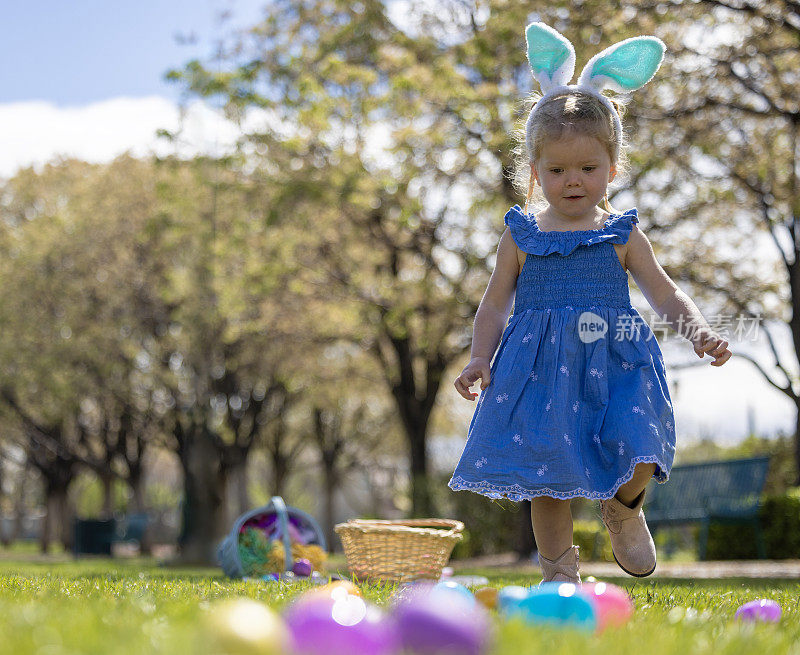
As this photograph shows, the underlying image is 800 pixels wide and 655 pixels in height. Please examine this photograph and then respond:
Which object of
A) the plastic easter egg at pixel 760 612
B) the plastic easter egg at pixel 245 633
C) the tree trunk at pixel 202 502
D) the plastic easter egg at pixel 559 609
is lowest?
A: the tree trunk at pixel 202 502

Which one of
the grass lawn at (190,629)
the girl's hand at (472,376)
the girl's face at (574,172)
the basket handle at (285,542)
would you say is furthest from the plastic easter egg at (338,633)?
the basket handle at (285,542)

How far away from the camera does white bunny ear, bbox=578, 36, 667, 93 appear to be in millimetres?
4469

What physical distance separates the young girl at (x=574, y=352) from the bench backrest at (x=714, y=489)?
27.2 feet

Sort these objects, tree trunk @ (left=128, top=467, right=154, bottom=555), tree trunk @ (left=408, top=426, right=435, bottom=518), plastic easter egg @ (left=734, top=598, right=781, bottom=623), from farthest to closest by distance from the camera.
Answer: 1. tree trunk @ (left=128, top=467, right=154, bottom=555)
2. tree trunk @ (left=408, top=426, right=435, bottom=518)
3. plastic easter egg @ (left=734, top=598, right=781, bottom=623)

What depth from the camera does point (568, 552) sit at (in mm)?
3902

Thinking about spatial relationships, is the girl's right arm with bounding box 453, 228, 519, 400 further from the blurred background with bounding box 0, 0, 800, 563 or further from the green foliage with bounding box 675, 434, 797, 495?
the green foliage with bounding box 675, 434, 797, 495

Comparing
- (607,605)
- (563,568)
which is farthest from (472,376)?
(607,605)

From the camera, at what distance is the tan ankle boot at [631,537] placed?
3.93m

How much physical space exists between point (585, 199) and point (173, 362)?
19419mm

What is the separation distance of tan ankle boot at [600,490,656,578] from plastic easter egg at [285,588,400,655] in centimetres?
222

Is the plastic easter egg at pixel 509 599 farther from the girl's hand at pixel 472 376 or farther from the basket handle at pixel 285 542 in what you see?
the basket handle at pixel 285 542

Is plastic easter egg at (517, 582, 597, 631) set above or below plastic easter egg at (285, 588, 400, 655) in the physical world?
below

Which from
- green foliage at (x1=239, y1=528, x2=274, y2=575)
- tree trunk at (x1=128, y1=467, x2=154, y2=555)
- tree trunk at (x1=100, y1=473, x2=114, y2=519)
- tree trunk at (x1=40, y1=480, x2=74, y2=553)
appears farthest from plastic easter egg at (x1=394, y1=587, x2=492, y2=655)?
tree trunk at (x1=40, y1=480, x2=74, y2=553)

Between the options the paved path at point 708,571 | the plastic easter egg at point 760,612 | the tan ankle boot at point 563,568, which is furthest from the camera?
the paved path at point 708,571
